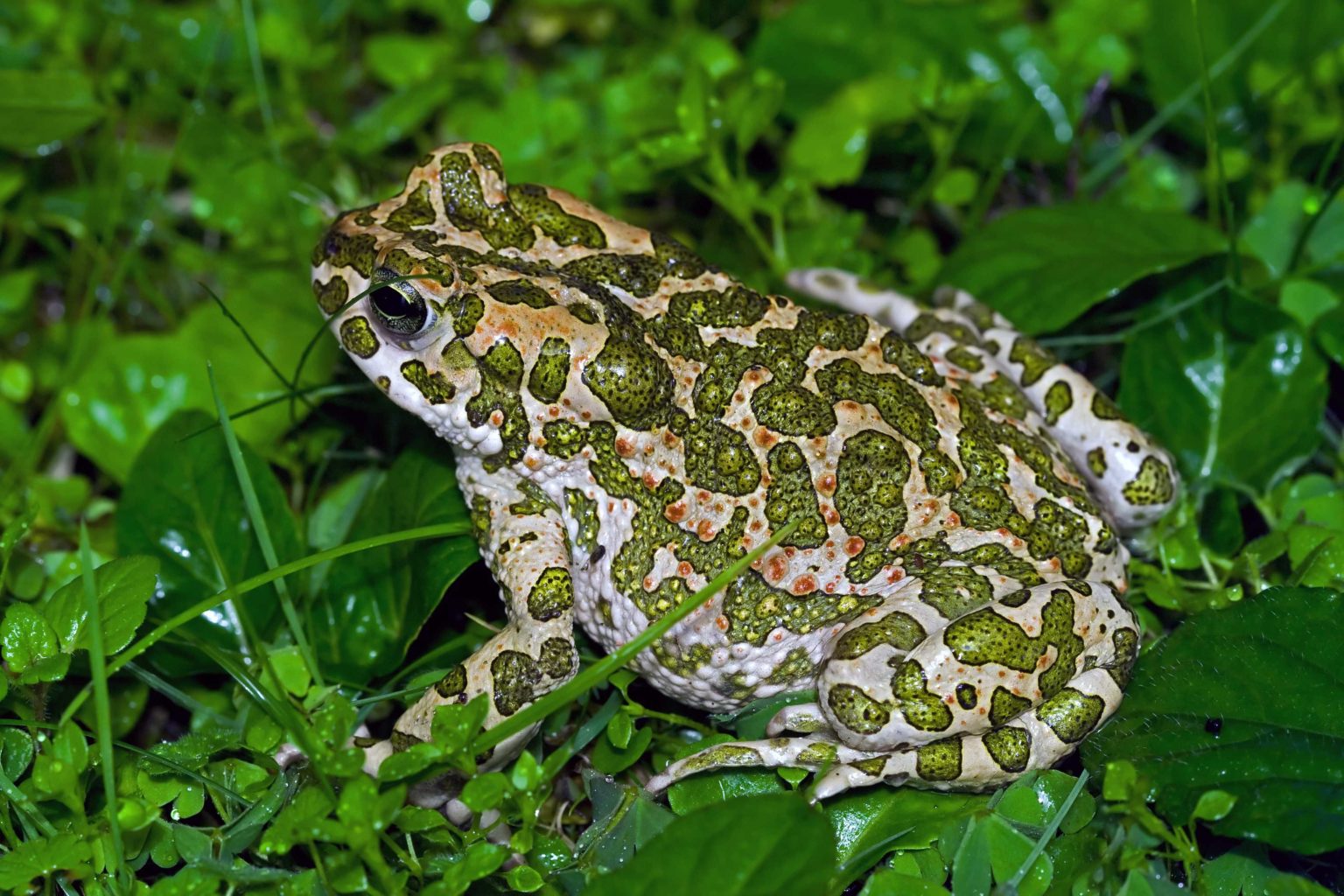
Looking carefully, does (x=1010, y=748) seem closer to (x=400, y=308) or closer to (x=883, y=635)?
(x=883, y=635)

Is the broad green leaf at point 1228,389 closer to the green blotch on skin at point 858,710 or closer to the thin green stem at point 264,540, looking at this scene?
the green blotch on skin at point 858,710

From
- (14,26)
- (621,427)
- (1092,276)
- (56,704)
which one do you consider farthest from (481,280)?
(14,26)

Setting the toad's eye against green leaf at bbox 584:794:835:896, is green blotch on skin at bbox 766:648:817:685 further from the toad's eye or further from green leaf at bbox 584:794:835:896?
the toad's eye

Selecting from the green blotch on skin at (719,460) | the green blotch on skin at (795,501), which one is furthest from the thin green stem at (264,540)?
the green blotch on skin at (795,501)

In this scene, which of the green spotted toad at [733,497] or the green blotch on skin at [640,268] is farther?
the green blotch on skin at [640,268]

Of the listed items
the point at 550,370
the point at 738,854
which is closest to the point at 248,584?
the point at 550,370

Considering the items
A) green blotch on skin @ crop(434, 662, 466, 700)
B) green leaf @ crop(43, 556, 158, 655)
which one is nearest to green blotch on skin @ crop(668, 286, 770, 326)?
green blotch on skin @ crop(434, 662, 466, 700)
